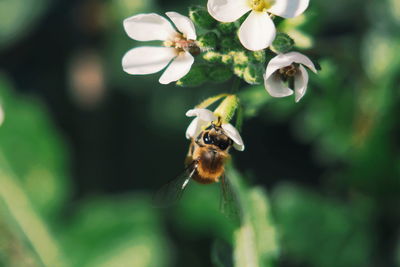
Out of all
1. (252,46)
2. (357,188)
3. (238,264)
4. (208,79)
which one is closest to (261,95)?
(208,79)

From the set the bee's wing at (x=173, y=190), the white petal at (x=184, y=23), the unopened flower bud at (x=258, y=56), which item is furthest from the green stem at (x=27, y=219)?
the unopened flower bud at (x=258, y=56)

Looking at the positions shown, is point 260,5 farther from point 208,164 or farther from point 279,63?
point 208,164

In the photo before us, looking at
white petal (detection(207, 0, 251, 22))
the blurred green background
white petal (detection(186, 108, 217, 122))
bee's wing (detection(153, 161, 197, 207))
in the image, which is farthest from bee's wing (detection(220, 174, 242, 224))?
the blurred green background

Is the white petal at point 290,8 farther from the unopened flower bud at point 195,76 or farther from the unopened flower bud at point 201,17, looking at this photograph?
the unopened flower bud at point 195,76

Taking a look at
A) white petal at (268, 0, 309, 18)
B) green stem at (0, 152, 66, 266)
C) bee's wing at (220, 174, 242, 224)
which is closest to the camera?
white petal at (268, 0, 309, 18)

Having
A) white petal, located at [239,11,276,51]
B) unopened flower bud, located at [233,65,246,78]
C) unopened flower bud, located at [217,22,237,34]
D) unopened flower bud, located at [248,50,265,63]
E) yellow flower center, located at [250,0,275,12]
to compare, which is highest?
yellow flower center, located at [250,0,275,12]

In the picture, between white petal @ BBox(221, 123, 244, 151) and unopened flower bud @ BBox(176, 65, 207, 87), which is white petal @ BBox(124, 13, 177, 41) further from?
white petal @ BBox(221, 123, 244, 151)
